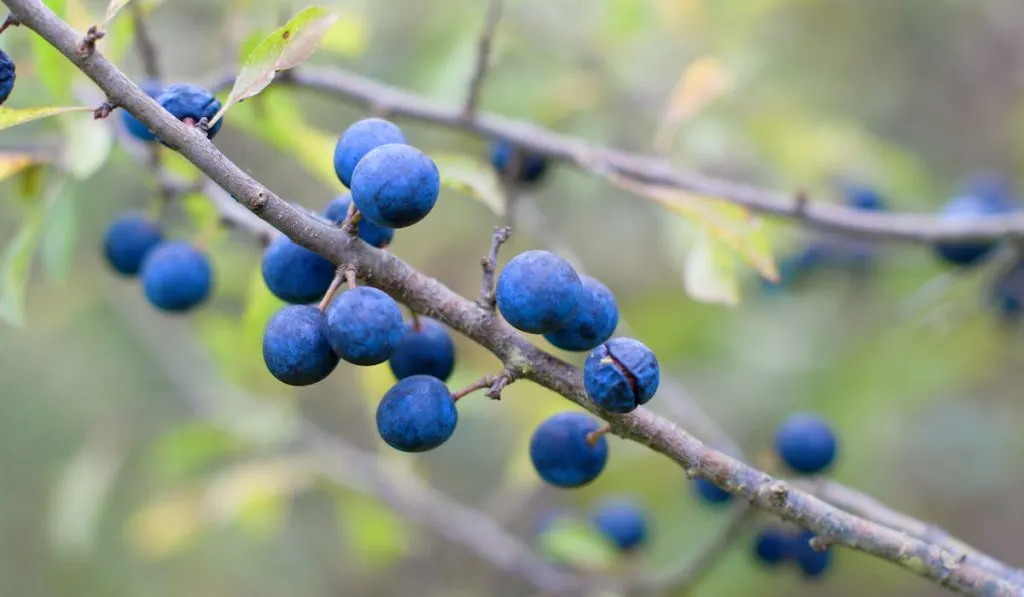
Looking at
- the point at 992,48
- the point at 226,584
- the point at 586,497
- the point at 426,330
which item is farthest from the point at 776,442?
the point at 226,584

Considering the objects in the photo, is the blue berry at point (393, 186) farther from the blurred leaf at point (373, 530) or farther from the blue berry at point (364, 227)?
the blurred leaf at point (373, 530)

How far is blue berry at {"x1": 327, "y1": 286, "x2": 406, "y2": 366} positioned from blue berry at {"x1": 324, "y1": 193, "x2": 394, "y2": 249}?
22 cm

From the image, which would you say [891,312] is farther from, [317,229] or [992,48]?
[317,229]

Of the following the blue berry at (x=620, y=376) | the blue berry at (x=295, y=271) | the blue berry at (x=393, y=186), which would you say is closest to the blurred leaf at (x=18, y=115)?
the blue berry at (x=295, y=271)

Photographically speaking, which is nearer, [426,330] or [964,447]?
[426,330]

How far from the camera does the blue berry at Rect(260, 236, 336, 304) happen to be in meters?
1.49

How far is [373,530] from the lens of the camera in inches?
140

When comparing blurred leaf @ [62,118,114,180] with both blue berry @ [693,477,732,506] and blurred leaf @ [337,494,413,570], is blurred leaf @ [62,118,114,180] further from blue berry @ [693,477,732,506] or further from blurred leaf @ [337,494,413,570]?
blurred leaf @ [337,494,413,570]

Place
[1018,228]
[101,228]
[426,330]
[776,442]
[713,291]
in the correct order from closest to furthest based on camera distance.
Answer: [426,330]
[713,291]
[776,442]
[1018,228]
[101,228]

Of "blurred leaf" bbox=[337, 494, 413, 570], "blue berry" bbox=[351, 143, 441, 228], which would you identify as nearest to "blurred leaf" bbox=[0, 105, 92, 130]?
"blue berry" bbox=[351, 143, 441, 228]

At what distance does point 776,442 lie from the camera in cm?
230

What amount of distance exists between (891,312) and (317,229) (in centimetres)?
339

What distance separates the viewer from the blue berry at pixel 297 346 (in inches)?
53.3

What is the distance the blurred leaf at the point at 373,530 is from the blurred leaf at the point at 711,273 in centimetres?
194
